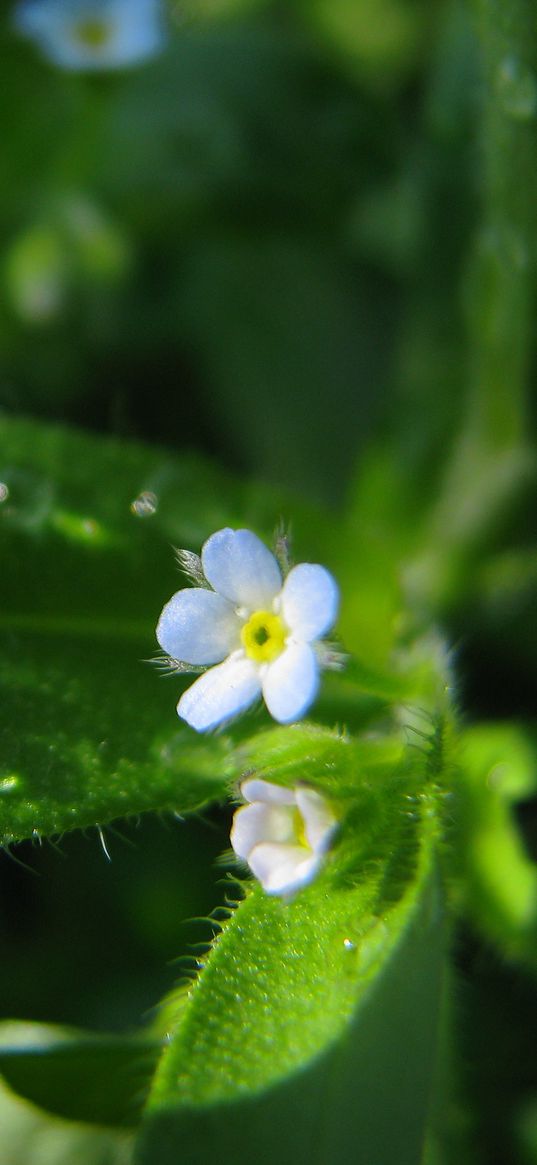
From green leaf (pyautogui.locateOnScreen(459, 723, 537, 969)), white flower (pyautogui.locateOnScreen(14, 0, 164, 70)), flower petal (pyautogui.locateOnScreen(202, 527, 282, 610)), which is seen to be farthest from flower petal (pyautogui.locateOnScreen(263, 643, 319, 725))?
white flower (pyautogui.locateOnScreen(14, 0, 164, 70))

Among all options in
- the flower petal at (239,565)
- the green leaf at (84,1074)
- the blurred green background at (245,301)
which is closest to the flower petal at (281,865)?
the flower petal at (239,565)

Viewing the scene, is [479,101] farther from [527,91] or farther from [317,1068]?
[317,1068]

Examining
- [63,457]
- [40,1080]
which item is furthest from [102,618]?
[40,1080]

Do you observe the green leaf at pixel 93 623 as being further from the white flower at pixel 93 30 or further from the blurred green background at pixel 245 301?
the white flower at pixel 93 30

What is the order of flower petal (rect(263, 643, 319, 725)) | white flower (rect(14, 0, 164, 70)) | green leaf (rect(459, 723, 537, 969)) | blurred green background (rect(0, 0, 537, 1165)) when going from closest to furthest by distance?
flower petal (rect(263, 643, 319, 725)), green leaf (rect(459, 723, 537, 969)), blurred green background (rect(0, 0, 537, 1165)), white flower (rect(14, 0, 164, 70))

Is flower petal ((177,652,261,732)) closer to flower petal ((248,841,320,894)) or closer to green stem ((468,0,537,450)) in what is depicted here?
flower petal ((248,841,320,894))
